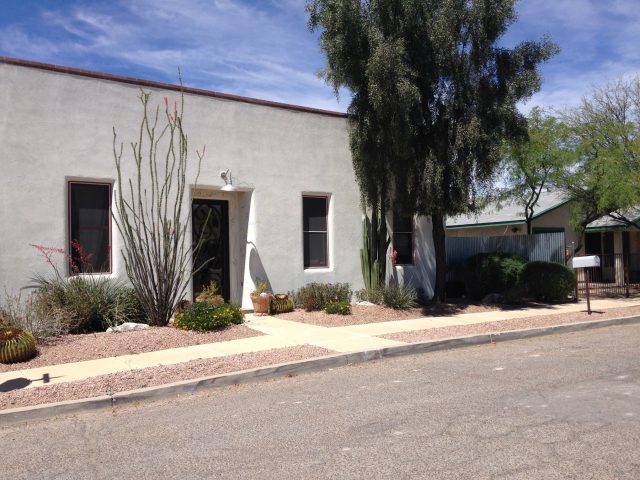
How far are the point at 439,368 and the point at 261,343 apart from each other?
320cm

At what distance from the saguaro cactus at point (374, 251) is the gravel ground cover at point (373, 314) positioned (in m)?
1.11

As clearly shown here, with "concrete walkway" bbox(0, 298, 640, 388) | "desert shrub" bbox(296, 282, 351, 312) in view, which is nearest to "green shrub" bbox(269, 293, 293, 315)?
"desert shrub" bbox(296, 282, 351, 312)

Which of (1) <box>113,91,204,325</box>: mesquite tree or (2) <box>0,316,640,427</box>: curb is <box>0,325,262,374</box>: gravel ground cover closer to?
(1) <box>113,91,204,325</box>: mesquite tree

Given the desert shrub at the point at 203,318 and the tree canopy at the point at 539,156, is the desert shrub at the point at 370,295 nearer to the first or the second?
the desert shrub at the point at 203,318

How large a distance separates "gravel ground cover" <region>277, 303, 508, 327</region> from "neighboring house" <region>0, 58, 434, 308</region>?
1.34 metres

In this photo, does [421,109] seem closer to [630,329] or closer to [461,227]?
[630,329]

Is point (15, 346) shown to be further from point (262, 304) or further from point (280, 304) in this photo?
point (280, 304)

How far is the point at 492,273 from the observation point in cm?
1673

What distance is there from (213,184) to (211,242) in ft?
4.81

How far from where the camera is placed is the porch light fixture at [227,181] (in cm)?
1348

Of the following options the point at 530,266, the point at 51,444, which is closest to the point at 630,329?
the point at 530,266

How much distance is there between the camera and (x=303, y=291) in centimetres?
1427

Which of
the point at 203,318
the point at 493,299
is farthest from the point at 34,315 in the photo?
the point at 493,299

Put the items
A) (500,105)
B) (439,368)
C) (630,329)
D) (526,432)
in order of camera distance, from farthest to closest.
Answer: (500,105), (630,329), (439,368), (526,432)
